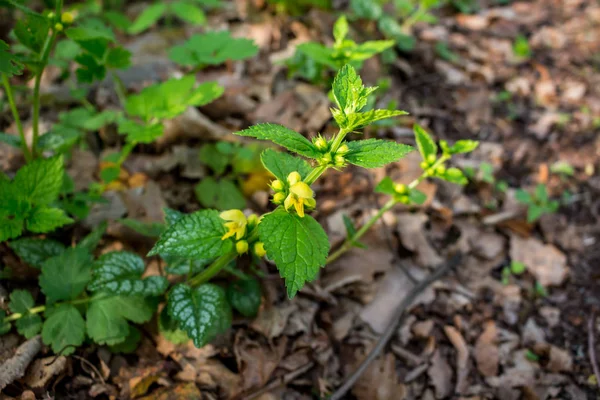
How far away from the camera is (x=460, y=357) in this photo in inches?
104

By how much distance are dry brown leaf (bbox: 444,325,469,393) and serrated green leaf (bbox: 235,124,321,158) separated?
1.75 m

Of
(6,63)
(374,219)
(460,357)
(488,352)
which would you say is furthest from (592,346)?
(6,63)

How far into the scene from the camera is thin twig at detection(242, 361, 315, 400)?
2.21 m

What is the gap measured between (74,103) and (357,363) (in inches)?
110

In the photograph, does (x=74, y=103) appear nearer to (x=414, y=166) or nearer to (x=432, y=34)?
(x=414, y=166)

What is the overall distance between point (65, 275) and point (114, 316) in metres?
0.30

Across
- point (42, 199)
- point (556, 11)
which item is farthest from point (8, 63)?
point (556, 11)

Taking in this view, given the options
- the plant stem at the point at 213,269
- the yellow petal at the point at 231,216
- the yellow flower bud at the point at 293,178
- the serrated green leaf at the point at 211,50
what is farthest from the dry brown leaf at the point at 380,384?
the serrated green leaf at the point at 211,50

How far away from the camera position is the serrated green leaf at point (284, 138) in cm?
150

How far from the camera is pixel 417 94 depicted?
4176mm

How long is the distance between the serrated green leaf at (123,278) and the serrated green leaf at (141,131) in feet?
Answer: 2.16

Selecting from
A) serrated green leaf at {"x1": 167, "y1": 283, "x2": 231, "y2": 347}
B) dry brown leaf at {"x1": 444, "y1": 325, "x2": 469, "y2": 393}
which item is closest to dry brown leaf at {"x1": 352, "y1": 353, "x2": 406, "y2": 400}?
dry brown leaf at {"x1": 444, "y1": 325, "x2": 469, "y2": 393}

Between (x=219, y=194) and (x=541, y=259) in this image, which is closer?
(x=219, y=194)

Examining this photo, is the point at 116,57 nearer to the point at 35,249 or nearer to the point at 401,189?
the point at 35,249
